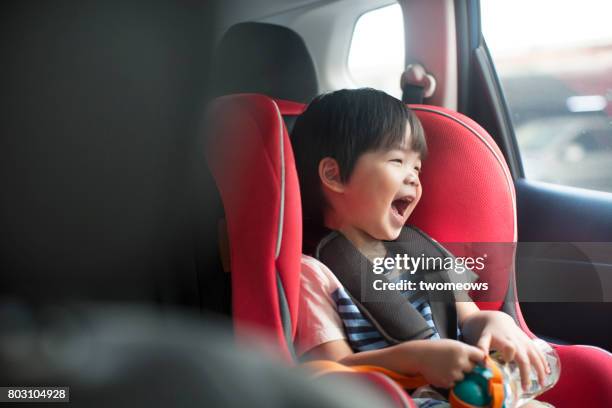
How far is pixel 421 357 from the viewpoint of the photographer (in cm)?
112

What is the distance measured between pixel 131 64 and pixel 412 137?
0.86 m

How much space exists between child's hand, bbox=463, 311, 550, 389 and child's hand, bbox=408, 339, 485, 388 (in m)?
0.11

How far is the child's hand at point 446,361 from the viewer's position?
1053 millimetres

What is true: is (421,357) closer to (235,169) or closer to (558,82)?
(235,169)

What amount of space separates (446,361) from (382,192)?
379mm

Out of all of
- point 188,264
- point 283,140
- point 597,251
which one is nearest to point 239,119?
point 283,140

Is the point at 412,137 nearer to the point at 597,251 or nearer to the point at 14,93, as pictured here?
the point at 597,251

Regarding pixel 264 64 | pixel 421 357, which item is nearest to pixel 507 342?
pixel 421 357

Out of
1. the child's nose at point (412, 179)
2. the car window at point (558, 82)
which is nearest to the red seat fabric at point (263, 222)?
the child's nose at point (412, 179)

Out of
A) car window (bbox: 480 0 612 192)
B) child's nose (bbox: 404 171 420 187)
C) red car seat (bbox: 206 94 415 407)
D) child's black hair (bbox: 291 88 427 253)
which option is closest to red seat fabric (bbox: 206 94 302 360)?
red car seat (bbox: 206 94 415 407)

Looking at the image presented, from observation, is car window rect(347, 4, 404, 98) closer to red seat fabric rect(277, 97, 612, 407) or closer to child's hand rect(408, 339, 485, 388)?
red seat fabric rect(277, 97, 612, 407)

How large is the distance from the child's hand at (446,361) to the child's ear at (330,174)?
14.9 inches

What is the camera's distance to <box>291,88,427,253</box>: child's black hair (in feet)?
4.35

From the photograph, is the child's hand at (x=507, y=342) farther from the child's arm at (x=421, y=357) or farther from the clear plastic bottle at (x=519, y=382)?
the child's arm at (x=421, y=357)
